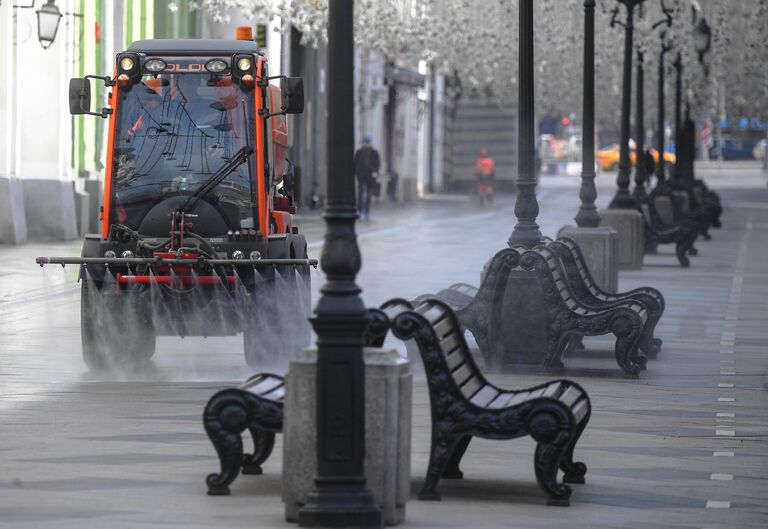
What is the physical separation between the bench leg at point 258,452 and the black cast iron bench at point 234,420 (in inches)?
19.1

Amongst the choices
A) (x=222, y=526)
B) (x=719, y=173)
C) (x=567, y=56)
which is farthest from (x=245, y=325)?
(x=719, y=173)

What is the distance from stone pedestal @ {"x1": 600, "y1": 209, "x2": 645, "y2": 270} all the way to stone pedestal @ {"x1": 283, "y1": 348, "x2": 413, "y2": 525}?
63.6 ft

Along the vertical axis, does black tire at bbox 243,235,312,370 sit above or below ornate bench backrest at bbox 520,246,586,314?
below

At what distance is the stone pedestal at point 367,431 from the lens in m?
7.68

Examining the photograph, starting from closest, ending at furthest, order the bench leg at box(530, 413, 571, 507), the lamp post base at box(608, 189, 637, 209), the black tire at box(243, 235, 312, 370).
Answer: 1. the bench leg at box(530, 413, 571, 507)
2. the black tire at box(243, 235, 312, 370)
3. the lamp post base at box(608, 189, 637, 209)

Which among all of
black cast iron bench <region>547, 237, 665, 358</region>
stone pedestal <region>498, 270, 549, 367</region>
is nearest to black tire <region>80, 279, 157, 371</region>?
stone pedestal <region>498, 270, 549, 367</region>

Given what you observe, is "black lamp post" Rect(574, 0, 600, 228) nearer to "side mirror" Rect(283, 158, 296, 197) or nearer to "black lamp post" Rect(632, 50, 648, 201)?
"side mirror" Rect(283, 158, 296, 197)

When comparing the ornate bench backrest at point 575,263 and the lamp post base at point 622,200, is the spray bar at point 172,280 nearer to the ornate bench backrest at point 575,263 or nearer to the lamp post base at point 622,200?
the ornate bench backrest at point 575,263

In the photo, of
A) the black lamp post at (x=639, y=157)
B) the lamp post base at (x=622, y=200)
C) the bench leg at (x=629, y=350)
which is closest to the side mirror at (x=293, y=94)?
the bench leg at (x=629, y=350)

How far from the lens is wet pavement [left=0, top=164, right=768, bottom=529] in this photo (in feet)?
26.9

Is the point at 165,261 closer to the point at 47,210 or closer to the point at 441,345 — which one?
A: the point at 441,345

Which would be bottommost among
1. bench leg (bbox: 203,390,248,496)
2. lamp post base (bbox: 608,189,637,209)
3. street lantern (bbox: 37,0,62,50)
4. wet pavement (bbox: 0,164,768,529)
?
wet pavement (bbox: 0,164,768,529)

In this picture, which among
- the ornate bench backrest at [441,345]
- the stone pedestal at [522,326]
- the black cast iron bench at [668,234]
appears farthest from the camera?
the black cast iron bench at [668,234]

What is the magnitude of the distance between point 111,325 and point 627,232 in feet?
46.2
